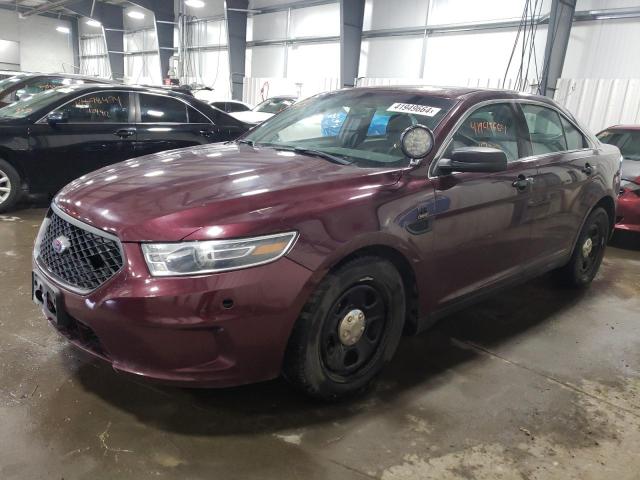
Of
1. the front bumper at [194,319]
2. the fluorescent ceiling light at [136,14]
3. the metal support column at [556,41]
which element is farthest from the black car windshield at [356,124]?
the fluorescent ceiling light at [136,14]

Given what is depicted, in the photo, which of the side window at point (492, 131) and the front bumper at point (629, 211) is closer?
the side window at point (492, 131)

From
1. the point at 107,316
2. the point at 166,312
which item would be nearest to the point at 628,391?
the point at 166,312

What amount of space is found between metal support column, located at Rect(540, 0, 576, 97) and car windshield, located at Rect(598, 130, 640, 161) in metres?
2.91

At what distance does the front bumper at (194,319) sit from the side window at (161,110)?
164 inches

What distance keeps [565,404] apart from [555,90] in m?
8.26

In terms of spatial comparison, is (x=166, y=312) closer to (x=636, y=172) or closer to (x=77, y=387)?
(x=77, y=387)

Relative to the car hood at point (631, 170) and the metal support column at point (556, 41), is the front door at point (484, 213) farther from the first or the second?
the metal support column at point (556, 41)

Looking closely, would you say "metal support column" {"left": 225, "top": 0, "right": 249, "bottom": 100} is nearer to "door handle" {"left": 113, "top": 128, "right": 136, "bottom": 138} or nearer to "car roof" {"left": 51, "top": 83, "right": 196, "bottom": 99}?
"car roof" {"left": 51, "top": 83, "right": 196, "bottom": 99}

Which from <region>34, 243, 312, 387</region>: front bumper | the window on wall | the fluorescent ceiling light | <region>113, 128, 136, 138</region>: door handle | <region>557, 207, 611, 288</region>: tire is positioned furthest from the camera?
the window on wall

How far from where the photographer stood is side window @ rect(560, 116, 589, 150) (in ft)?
11.5

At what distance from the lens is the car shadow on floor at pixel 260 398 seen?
2.12 metres

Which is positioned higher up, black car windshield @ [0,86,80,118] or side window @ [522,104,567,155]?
side window @ [522,104,567,155]

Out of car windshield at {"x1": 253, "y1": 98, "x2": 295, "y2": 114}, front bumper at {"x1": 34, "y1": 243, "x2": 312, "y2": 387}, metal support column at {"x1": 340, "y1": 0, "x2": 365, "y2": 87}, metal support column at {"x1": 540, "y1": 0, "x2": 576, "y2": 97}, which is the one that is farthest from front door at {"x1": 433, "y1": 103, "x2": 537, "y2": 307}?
metal support column at {"x1": 340, "y1": 0, "x2": 365, "y2": 87}

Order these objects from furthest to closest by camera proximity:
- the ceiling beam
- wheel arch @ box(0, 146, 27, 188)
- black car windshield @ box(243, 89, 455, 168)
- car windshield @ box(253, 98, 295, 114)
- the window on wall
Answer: the window on wall
the ceiling beam
car windshield @ box(253, 98, 295, 114)
wheel arch @ box(0, 146, 27, 188)
black car windshield @ box(243, 89, 455, 168)
